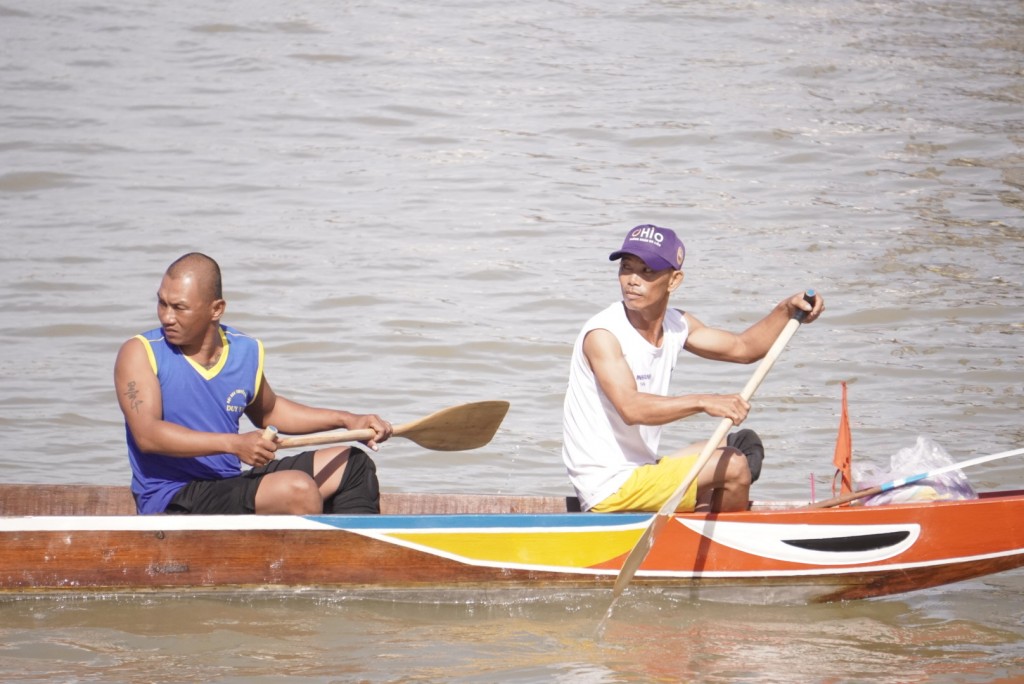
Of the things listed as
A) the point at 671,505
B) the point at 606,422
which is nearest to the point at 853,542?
the point at 671,505

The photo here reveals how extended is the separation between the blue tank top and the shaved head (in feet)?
0.86

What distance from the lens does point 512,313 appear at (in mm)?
10203

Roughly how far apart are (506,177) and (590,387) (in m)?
8.52

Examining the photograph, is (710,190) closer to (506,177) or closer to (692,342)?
(506,177)

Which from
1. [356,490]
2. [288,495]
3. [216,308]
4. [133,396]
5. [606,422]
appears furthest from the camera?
[356,490]

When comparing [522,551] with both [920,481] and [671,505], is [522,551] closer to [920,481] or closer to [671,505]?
[671,505]

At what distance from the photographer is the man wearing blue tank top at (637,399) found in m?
5.04

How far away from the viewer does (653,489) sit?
202 inches

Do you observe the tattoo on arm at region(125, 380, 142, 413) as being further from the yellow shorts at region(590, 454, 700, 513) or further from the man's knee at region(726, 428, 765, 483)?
the man's knee at region(726, 428, 765, 483)

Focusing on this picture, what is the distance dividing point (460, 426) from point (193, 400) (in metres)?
1.34

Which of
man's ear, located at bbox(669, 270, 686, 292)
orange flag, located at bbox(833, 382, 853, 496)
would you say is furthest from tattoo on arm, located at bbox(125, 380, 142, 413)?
orange flag, located at bbox(833, 382, 853, 496)

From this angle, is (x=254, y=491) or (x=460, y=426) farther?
(x=460, y=426)

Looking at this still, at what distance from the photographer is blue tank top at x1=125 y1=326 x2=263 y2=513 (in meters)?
4.96

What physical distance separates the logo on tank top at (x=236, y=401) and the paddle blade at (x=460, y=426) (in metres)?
0.81
